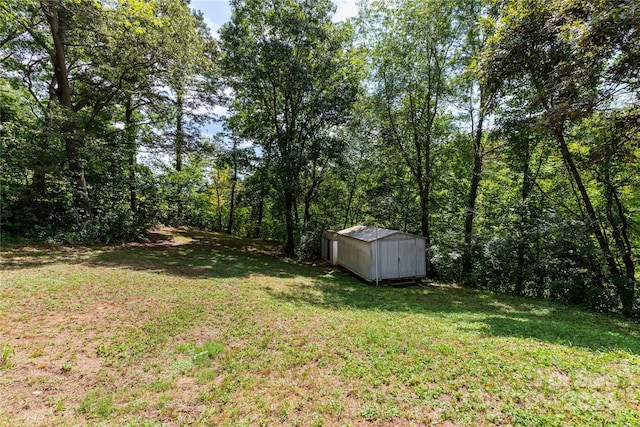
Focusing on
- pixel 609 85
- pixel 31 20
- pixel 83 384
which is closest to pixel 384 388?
pixel 83 384

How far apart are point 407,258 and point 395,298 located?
2.89 m

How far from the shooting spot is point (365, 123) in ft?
45.8

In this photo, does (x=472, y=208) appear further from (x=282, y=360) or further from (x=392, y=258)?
(x=282, y=360)

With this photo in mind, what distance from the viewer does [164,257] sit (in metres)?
9.84

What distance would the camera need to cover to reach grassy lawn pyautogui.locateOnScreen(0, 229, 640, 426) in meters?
2.69

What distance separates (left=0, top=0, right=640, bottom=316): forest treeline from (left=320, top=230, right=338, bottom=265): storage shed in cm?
71

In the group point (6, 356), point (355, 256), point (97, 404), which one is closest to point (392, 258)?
point (355, 256)

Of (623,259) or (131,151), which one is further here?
(131,151)

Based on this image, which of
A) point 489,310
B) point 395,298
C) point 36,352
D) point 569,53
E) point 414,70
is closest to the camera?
point 36,352

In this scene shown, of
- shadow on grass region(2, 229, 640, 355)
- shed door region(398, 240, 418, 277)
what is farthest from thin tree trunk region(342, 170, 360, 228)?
shed door region(398, 240, 418, 277)

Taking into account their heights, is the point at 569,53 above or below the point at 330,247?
above

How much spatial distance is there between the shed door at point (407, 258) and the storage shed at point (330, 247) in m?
3.78

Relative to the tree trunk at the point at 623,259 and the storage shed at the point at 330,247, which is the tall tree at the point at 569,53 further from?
the storage shed at the point at 330,247

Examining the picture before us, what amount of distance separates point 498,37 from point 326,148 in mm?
8004
